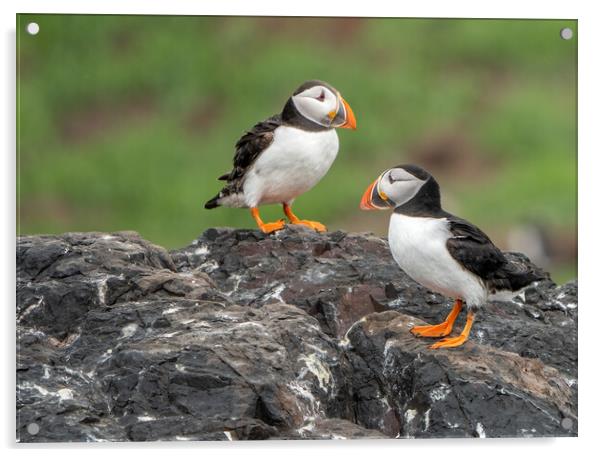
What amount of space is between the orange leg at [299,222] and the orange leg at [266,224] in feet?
0.39

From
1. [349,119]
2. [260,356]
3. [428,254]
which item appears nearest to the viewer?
[260,356]

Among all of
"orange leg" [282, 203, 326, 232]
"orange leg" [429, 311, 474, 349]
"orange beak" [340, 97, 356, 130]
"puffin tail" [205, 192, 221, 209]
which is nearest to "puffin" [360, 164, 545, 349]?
"orange leg" [429, 311, 474, 349]

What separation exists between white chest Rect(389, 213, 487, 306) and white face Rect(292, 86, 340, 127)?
103cm

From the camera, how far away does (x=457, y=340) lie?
227 inches

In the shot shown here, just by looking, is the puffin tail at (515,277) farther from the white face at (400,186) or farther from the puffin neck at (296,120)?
the puffin neck at (296,120)

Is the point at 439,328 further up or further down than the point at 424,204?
further down

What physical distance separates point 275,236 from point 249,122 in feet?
2.42

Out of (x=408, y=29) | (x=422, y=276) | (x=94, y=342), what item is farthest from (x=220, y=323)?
(x=408, y=29)

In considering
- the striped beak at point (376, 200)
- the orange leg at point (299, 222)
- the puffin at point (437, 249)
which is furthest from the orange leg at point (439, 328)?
the orange leg at point (299, 222)

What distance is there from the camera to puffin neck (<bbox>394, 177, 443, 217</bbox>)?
5738mm

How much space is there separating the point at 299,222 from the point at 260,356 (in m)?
1.55

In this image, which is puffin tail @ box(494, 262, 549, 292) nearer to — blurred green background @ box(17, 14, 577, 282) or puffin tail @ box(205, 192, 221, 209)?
blurred green background @ box(17, 14, 577, 282)

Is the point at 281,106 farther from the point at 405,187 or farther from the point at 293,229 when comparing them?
the point at 405,187

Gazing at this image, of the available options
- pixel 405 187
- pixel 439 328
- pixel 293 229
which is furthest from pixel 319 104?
pixel 439 328
